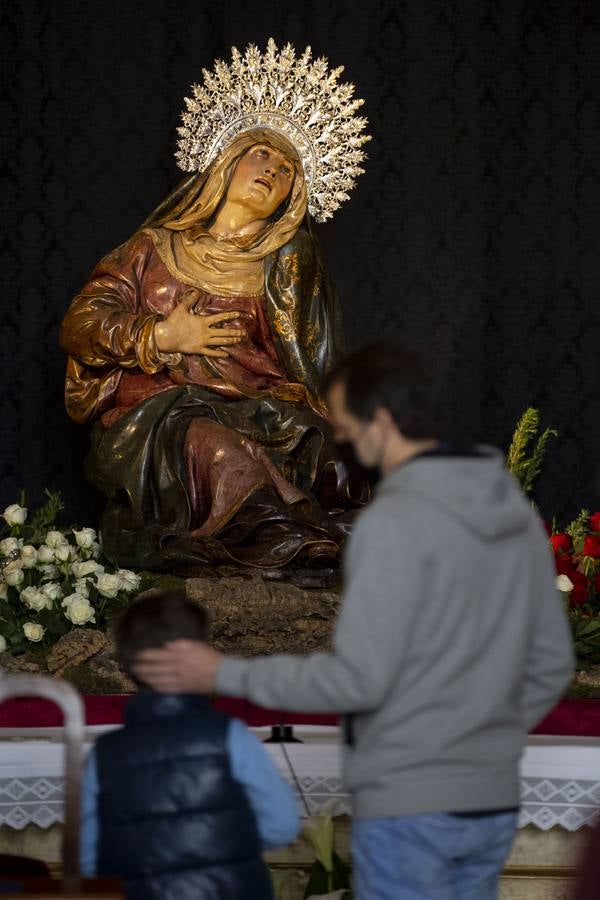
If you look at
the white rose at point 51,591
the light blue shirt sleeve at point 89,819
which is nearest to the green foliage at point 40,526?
the white rose at point 51,591

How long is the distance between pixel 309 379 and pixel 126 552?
1109mm

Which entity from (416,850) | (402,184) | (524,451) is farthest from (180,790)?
(402,184)

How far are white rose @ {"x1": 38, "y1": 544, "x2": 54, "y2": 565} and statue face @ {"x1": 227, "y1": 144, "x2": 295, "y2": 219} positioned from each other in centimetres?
191

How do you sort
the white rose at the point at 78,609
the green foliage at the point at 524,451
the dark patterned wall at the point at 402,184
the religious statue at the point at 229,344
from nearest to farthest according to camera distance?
the white rose at the point at 78,609, the religious statue at the point at 229,344, the green foliage at the point at 524,451, the dark patterned wall at the point at 402,184

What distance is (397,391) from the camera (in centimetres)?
202

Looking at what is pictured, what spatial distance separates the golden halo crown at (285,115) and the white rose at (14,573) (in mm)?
2141

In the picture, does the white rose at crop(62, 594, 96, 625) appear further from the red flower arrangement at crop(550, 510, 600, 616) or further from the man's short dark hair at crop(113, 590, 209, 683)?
the man's short dark hair at crop(113, 590, 209, 683)

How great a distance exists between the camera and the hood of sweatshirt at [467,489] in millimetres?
1947

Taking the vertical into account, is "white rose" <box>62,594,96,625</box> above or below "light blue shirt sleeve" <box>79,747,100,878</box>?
above

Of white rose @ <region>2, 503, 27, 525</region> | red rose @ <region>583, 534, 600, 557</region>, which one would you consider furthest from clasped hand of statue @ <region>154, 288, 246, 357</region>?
red rose @ <region>583, 534, 600, 557</region>

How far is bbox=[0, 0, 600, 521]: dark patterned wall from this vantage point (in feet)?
22.0

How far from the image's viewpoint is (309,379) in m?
5.68

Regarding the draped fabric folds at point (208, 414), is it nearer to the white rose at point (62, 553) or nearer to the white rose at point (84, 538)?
the white rose at point (84, 538)

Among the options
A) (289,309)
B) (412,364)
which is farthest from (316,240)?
(412,364)
